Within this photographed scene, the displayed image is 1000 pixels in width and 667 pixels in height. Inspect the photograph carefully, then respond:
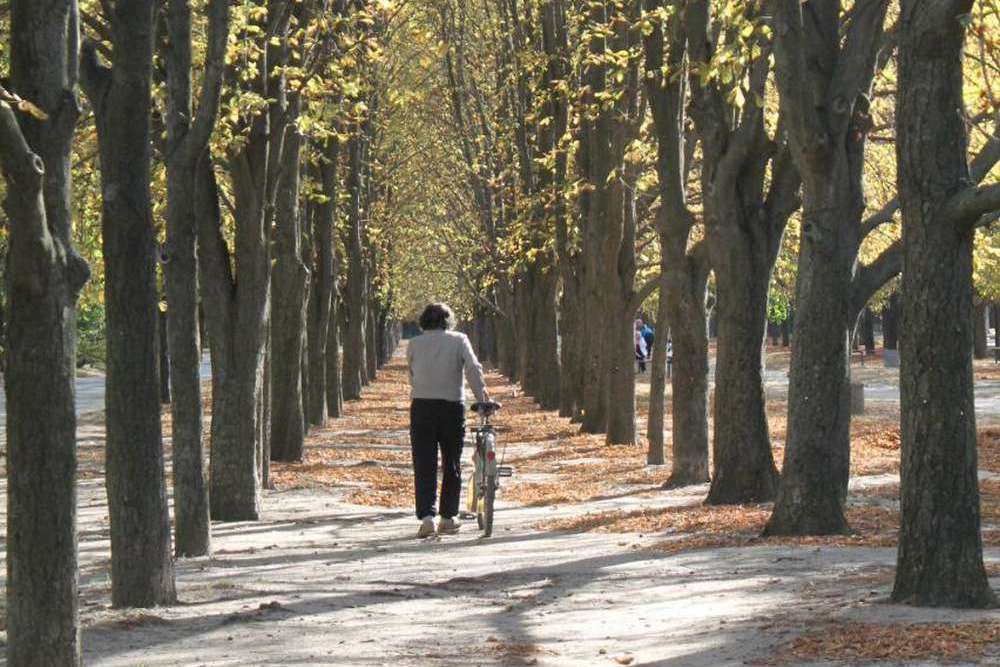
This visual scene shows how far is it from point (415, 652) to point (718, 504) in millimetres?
8372

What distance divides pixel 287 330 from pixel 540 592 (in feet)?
43.7

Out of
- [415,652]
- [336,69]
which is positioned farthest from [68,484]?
A: [336,69]

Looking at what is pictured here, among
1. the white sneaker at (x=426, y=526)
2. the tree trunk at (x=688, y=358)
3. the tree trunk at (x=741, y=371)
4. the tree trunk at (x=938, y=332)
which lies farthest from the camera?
the tree trunk at (x=688, y=358)

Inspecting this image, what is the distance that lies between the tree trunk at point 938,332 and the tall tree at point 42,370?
4.26 m

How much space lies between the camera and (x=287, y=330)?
2469 cm

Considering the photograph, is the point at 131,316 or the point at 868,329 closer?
the point at 131,316

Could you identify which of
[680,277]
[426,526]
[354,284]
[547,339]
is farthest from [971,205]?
[354,284]

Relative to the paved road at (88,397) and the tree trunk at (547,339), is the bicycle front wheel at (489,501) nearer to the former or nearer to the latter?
the paved road at (88,397)

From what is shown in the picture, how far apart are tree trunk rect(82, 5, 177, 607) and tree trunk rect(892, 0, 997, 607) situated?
4.01m

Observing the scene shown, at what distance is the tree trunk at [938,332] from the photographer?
31.4 ft

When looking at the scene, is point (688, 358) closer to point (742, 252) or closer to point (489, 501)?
point (742, 252)

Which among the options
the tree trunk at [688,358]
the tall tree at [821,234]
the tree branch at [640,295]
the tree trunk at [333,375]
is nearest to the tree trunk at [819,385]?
the tall tree at [821,234]

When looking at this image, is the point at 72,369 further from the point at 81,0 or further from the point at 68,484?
the point at 81,0

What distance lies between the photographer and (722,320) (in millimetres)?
Answer: 16891
